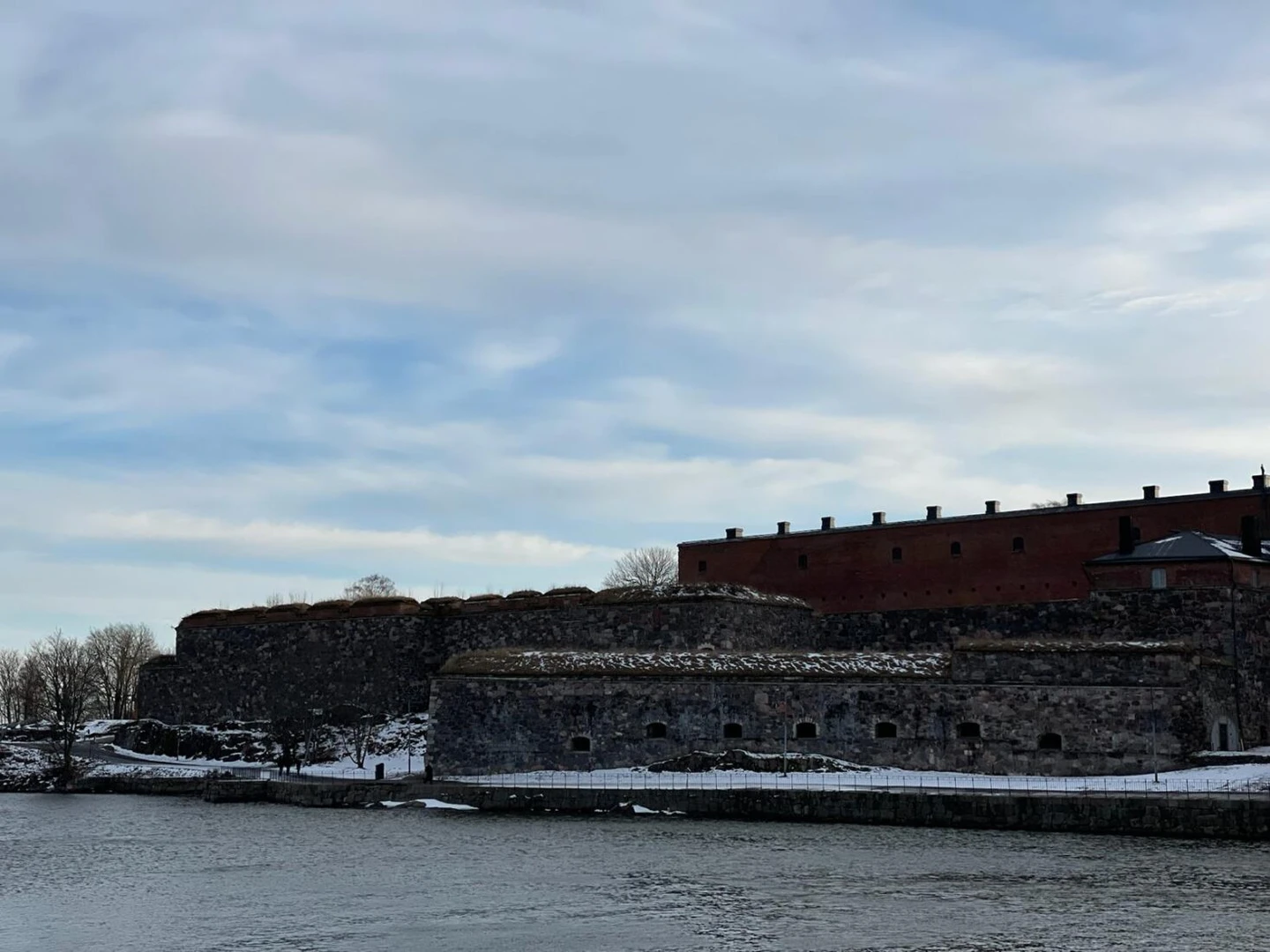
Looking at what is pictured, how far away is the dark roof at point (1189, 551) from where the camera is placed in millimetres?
41562

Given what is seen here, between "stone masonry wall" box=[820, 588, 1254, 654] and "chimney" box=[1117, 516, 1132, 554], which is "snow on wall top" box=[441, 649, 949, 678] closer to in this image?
"stone masonry wall" box=[820, 588, 1254, 654]

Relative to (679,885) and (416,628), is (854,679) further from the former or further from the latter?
(416,628)

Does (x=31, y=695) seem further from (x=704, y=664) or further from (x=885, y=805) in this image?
(x=885, y=805)

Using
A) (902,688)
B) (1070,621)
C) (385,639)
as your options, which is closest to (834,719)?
(902,688)

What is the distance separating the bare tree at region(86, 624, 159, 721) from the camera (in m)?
83.5

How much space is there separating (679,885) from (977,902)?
501cm

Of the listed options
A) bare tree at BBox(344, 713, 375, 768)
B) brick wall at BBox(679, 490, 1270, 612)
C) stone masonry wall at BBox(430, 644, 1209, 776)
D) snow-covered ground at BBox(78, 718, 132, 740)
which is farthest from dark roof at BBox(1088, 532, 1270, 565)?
snow-covered ground at BBox(78, 718, 132, 740)

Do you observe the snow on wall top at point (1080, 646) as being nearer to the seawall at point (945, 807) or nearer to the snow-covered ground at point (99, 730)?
the seawall at point (945, 807)

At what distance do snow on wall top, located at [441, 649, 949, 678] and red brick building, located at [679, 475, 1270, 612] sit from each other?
9.44 meters

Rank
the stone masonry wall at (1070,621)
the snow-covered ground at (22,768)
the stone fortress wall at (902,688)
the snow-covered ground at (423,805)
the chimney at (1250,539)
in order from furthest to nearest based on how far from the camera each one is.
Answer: the snow-covered ground at (22,768)
the chimney at (1250,539)
the stone masonry wall at (1070,621)
the snow-covered ground at (423,805)
the stone fortress wall at (902,688)

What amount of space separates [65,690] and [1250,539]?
136 ft

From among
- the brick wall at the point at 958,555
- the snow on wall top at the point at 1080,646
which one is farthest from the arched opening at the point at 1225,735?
the brick wall at the point at 958,555

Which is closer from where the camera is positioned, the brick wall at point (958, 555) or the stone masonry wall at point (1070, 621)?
the stone masonry wall at point (1070, 621)

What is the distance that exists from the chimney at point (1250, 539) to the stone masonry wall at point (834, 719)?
6.76m
